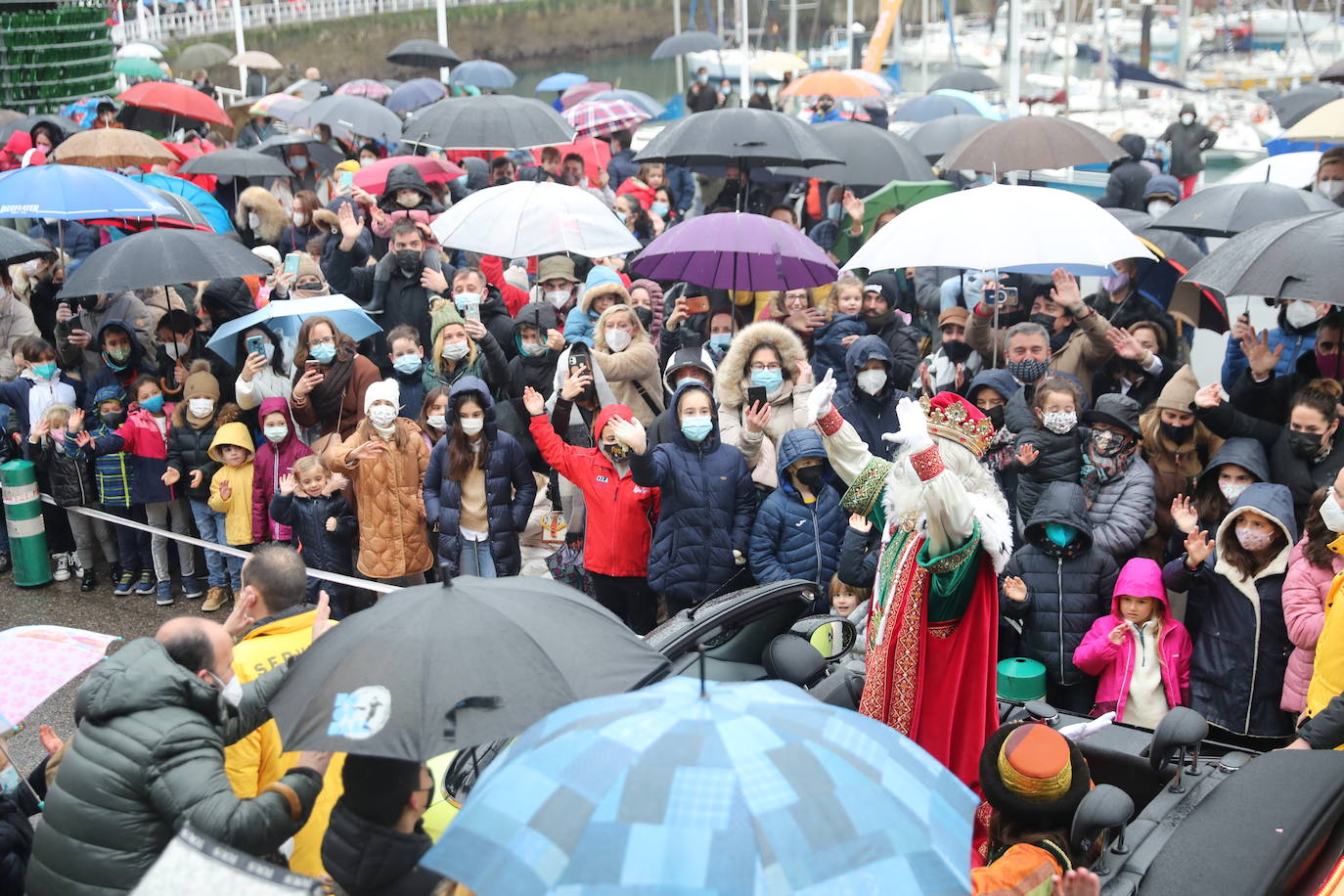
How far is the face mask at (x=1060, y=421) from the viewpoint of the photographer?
649 centimetres

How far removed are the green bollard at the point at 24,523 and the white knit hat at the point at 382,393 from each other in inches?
111

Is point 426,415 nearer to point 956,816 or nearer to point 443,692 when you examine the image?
point 443,692

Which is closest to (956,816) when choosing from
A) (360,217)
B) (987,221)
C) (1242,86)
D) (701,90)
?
(987,221)

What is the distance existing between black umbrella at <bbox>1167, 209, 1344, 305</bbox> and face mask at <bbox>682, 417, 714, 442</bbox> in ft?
7.86

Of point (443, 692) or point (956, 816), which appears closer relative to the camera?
point (956, 816)

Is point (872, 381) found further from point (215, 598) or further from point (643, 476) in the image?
point (215, 598)

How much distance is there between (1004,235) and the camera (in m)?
6.64

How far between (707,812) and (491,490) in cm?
492

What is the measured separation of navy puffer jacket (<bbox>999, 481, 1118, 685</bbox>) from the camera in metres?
5.98

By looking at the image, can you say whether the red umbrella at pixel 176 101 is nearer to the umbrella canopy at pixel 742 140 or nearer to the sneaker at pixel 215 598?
the umbrella canopy at pixel 742 140

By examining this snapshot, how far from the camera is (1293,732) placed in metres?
5.67

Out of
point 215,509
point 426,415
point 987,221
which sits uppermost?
point 987,221

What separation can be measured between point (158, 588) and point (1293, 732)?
6.60 metres

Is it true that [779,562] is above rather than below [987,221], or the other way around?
below
